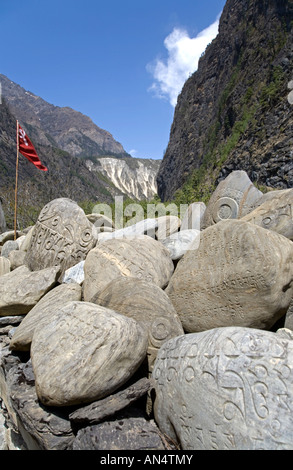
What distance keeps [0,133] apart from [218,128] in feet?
139

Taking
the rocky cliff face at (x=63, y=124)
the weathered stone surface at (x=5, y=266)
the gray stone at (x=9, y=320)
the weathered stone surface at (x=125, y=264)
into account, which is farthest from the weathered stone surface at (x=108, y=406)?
the rocky cliff face at (x=63, y=124)

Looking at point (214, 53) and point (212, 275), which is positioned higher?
point (214, 53)

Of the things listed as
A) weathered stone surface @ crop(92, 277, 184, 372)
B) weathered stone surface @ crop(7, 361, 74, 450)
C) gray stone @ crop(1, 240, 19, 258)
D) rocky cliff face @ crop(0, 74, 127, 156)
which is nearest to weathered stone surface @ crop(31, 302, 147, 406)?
weathered stone surface @ crop(7, 361, 74, 450)

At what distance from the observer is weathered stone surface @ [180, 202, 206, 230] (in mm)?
5609

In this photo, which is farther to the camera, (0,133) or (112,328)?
(0,133)

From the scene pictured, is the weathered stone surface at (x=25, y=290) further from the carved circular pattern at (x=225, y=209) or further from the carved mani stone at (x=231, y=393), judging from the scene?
the carved circular pattern at (x=225, y=209)

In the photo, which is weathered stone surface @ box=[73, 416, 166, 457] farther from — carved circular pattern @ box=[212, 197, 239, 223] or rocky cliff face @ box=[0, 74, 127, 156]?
rocky cliff face @ box=[0, 74, 127, 156]

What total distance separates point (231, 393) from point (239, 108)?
78.0 ft

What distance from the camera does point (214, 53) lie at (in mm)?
34125

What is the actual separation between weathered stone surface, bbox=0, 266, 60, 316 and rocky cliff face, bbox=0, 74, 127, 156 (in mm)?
134065
